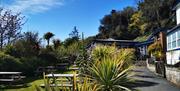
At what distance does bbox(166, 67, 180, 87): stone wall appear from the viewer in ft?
71.8

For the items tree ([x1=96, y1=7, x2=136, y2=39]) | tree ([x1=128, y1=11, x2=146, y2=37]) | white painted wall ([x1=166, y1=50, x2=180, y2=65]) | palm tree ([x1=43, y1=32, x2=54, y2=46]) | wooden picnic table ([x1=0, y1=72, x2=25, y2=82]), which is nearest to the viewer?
wooden picnic table ([x1=0, y1=72, x2=25, y2=82])

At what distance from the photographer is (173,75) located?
23.5 metres

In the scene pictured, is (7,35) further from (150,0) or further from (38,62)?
(150,0)

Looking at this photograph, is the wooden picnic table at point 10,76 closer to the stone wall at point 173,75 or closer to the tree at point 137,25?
the stone wall at point 173,75

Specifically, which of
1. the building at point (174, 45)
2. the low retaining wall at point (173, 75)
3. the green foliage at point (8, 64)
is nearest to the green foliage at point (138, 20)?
the building at point (174, 45)

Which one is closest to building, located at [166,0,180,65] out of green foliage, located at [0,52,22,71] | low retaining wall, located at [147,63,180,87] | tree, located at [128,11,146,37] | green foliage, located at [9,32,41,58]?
low retaining wall, located at [147,63,180,87]

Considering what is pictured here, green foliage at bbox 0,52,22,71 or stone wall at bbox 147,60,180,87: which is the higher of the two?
green foliage at bbox 0,52,22,71

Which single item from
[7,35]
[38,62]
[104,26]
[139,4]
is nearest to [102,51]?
[38,62]

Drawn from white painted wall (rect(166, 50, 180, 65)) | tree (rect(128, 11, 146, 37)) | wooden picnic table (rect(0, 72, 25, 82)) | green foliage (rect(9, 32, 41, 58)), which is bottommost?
wooden picnic table (rect(0, 72, 25, 82))

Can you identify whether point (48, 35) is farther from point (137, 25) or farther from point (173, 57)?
Answer: point (173, 57)

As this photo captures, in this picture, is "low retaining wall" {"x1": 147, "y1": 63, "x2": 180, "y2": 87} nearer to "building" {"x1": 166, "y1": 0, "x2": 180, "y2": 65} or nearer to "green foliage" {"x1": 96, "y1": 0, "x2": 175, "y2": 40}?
"building" {"x1": 166, "y1": 0, "x2": 180, "y2": 65}

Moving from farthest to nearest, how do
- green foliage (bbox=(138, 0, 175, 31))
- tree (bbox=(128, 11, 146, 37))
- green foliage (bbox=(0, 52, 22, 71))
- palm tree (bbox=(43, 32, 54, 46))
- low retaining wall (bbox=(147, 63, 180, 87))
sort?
tree (bbox=(128, 11, 146, 37)), green foliage (bbox=(138, 0, 175, 31)), palm tree (bbox=(43, 32, 54, 46)), green foliage (bbox=(0, 52, 22, 71)), low retaining wall (bbox=(147, 63, 180, 87))

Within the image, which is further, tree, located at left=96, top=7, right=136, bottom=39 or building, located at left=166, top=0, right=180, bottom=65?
tree, located at left=96, top=7, right=136, bottom=39

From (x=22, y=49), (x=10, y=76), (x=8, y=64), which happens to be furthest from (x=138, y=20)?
(x=10, y=76)
